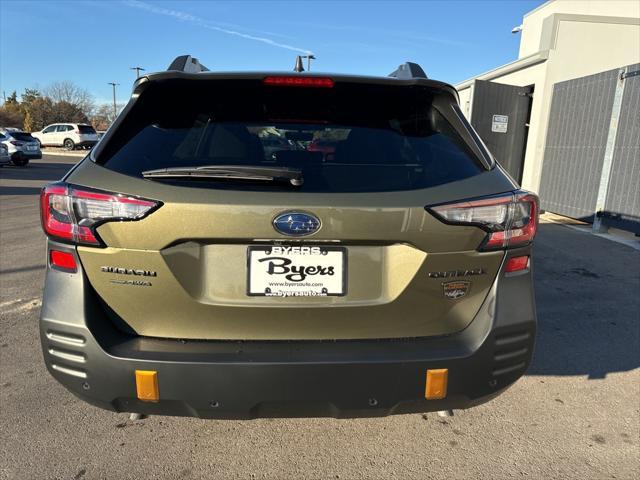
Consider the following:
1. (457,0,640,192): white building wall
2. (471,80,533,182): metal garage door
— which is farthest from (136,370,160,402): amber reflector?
(457,0,640,192): white building wall

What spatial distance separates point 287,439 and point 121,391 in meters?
1.03

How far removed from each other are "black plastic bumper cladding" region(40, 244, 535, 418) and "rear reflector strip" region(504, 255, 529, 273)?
1.7 inches

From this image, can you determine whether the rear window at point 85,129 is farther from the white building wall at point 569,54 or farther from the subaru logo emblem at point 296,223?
the subaru logo emblem at point 296,223

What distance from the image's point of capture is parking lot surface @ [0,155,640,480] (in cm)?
226

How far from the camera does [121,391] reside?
1786 millimetres

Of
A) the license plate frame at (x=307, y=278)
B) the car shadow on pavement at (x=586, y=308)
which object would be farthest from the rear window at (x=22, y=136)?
the license plate frame at (x=307, y=278)

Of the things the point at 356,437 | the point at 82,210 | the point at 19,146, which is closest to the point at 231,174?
the point at 82,210

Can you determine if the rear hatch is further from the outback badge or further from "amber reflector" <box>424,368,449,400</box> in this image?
"amber reflector" <box>424,368,449,400</box>

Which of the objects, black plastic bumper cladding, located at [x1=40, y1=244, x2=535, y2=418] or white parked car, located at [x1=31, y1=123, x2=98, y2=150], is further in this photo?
white parked car, located at [x1=31, y1=123, x2=98, y2=150]

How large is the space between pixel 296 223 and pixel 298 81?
73 centimetres

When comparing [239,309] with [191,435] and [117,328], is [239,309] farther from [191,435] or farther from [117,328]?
[191,435]

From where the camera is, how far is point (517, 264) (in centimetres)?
194

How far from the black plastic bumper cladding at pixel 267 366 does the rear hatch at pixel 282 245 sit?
0.06 metres

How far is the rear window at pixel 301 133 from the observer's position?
6.20 feet
